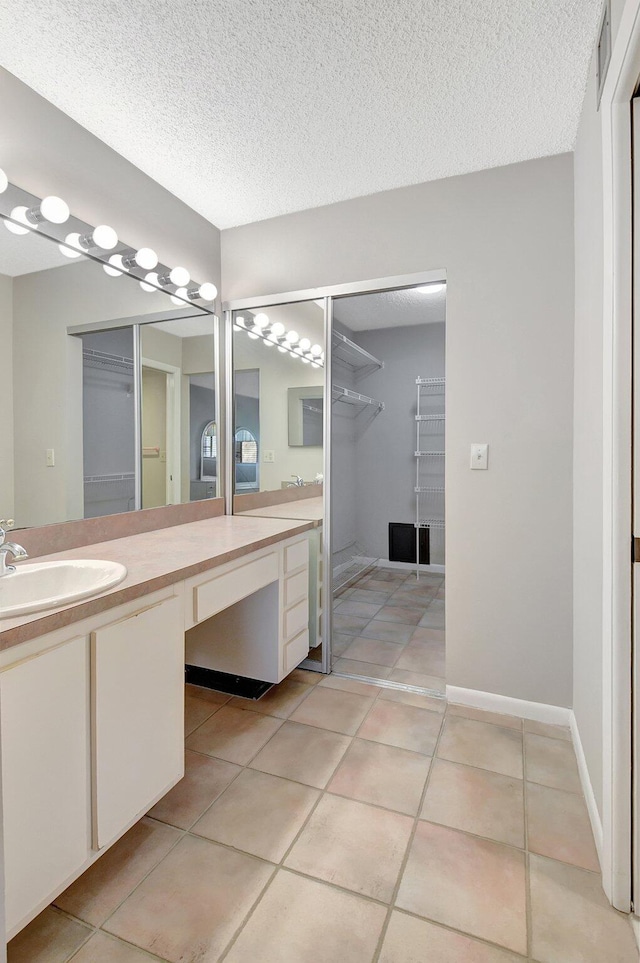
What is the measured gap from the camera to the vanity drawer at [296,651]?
218cm

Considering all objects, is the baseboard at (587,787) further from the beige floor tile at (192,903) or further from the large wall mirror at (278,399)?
the large wall mirror at (278,399)

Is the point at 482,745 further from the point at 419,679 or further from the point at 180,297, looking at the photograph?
the point at 180,297

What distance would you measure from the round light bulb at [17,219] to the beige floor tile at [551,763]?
256 cm

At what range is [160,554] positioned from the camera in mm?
1658

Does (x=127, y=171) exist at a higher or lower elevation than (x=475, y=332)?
higher

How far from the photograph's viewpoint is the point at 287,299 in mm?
2447

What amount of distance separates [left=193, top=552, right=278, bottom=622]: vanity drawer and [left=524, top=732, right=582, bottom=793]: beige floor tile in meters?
1.20

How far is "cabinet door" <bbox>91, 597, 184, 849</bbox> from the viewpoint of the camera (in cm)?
117

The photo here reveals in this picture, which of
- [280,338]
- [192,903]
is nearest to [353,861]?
[192,903]

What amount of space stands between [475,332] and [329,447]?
0.86 m

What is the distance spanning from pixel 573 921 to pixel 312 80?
2537 mm

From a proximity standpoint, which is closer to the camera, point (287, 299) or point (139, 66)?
point (139, 66)

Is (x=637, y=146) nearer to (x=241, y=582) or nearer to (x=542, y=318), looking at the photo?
(x=542, y=318)

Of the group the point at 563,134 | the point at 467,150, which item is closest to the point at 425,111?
the point at 467,150
